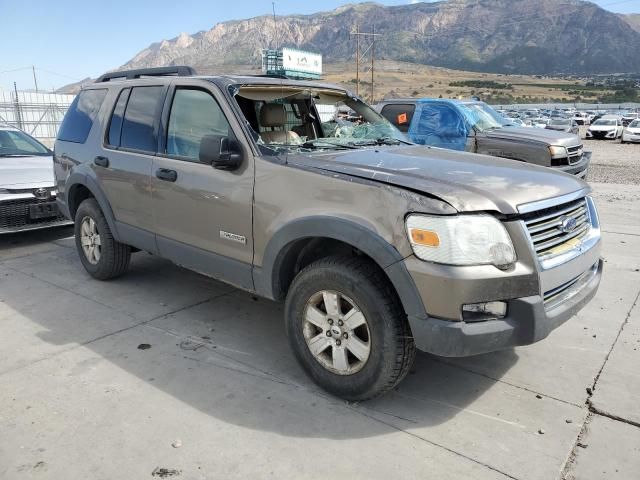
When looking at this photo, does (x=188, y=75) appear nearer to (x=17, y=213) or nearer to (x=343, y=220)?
(x=343, y=220)

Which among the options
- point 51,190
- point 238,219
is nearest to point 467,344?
point 238,219

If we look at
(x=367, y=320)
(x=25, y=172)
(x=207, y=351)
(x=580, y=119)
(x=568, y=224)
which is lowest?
(x=207, y=351)

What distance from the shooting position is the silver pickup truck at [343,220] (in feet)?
8.86

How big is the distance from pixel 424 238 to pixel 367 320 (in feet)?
1.86

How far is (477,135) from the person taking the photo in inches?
351

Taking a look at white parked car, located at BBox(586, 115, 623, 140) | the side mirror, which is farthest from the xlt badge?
white parked car, located at BBox(586, 115, 623, 140)

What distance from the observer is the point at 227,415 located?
10.1 ft

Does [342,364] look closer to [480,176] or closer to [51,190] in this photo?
[480,176]

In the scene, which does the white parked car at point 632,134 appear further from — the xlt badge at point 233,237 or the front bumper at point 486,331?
the xlt badge at point 233,237

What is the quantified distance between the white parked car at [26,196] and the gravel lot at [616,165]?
12255 mm

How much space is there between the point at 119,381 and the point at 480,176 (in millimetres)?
2605

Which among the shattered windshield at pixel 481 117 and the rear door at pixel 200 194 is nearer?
the rear door at pixel 200 194

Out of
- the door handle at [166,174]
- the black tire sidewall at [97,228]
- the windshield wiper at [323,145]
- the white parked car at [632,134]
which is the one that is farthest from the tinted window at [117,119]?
the white parked car at [632,134]

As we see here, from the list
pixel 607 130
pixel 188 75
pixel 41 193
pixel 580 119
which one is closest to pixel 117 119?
pixel 188 75
